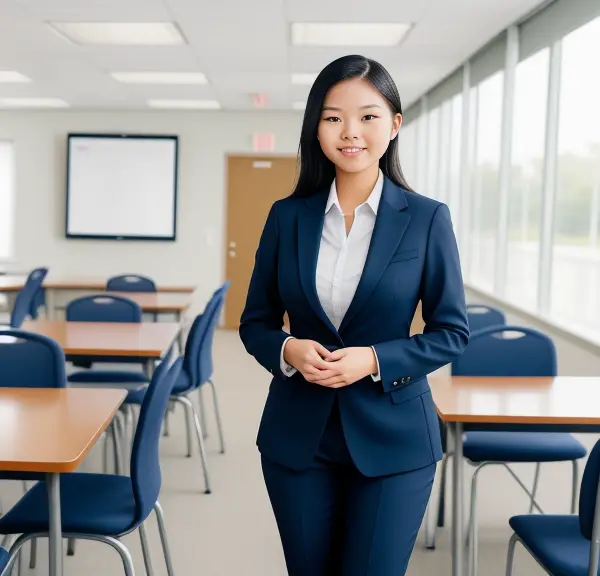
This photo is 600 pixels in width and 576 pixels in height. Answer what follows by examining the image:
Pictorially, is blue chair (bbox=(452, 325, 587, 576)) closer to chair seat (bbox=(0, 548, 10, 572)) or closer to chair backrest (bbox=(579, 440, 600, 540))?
chair backrest (bbox=(579, 440, 600, 540))

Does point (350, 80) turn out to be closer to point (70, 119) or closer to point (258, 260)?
point (258, 260)

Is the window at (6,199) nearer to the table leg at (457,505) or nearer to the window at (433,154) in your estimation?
the window at (433,154)

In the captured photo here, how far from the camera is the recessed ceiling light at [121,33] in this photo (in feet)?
18.9

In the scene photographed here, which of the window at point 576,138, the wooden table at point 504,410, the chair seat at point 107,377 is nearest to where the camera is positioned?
the wooden table at point 504,410

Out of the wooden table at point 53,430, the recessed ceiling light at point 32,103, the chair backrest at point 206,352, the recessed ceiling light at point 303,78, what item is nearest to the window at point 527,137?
the recessed ceiling light at point 303,78

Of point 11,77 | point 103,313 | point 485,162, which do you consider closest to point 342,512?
point 103,313

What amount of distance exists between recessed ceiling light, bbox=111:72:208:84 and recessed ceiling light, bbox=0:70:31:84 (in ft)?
3.03

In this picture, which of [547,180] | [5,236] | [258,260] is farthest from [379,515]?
[5,236]

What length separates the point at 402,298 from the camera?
142 cm

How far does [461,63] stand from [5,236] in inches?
249

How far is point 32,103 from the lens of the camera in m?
9.55

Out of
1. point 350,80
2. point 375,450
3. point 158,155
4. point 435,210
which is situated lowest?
point 375,450

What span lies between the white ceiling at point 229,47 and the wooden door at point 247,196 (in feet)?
3.37

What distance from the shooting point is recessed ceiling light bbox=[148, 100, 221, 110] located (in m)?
9.33
